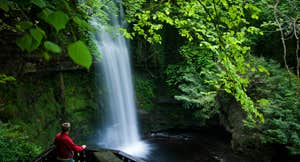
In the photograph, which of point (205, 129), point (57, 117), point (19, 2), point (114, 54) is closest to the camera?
point (19, 2)

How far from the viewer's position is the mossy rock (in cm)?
490

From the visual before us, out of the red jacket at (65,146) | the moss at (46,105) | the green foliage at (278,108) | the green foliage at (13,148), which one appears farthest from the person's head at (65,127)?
the moss at (46,105)

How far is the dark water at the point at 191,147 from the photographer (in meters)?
10.5

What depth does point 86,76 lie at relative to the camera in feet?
42.7

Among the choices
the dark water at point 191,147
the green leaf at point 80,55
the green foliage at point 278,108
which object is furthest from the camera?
the dark water at point 191,147

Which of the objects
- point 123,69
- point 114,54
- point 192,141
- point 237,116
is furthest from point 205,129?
point 114,54

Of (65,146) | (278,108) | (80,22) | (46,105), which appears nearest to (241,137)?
(278,108)

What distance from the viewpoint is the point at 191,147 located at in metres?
12.0

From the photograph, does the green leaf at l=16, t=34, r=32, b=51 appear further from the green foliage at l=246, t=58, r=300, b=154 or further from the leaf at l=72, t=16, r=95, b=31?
the green foliage at l=246, t=58, r=300, b=154

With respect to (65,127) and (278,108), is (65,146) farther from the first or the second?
(278,108)

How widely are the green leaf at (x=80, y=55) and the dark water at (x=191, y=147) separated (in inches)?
357

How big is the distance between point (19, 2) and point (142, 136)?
1283cm

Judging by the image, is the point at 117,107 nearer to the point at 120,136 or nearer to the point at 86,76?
the point at 120,136

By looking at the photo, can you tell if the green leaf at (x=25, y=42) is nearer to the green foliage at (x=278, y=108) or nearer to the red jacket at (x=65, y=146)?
the red jacket at (x=65, y=146)
